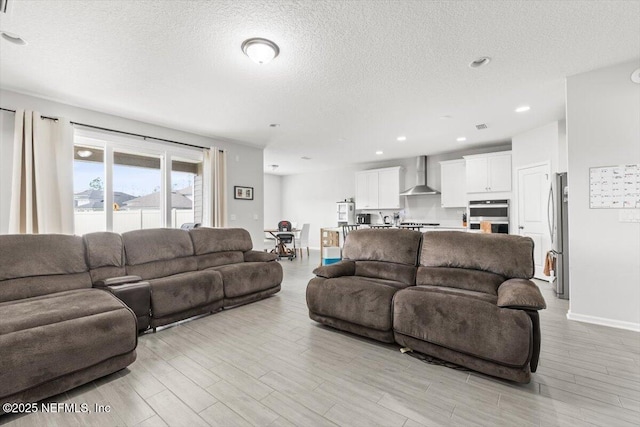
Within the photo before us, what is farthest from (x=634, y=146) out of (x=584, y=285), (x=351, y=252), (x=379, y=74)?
(x=351, y=252)

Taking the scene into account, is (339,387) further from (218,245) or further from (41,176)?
(41,176)

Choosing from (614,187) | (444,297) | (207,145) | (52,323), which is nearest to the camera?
(52,323)

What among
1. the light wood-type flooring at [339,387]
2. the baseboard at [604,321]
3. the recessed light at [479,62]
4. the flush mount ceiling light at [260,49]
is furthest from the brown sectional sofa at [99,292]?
the baseboard at [604,321]

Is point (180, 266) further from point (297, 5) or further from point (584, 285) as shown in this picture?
point (584, 285)

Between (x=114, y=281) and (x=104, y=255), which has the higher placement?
(x=104, y=255)

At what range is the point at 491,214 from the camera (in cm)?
600

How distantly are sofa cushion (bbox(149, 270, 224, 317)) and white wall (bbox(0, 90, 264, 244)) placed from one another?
2243 millimetres

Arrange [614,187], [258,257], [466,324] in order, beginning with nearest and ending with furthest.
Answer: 1. [466,324]
2. [614,187]
3. [258,257]

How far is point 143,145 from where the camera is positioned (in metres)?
4.66

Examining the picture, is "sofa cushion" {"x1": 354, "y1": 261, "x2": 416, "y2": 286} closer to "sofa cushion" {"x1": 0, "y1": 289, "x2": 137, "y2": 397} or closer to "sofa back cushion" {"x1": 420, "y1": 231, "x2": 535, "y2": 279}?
"sofa back cushion" {"x1": 420, "y1": 231, "x2": 535, "y2": 279}

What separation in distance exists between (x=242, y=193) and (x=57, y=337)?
428 cm

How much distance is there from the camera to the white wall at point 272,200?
10.6 meters

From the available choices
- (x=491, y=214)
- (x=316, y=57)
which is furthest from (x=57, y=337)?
(x=491, y=214)

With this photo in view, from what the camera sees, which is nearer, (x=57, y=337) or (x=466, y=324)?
(x=57, y=337)
